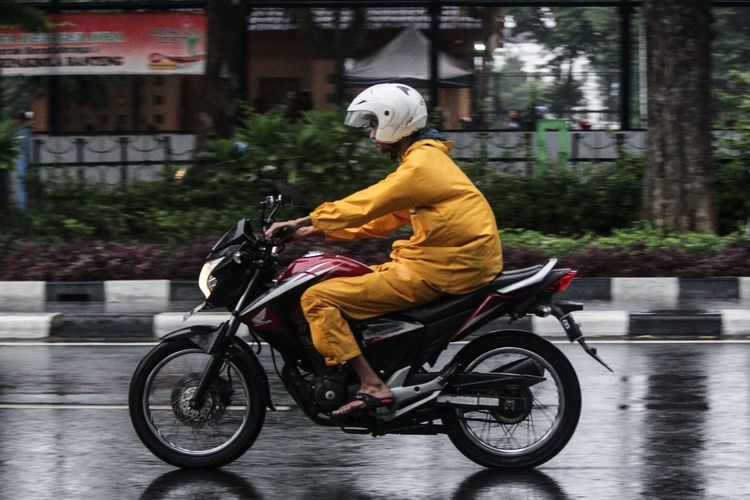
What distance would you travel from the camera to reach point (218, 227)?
39.2 feet

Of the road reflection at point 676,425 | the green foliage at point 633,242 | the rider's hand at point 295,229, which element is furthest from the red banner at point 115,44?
the rider's hand at point 295,229

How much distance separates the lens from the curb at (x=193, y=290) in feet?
33.7

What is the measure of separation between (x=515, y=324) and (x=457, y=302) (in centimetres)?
414

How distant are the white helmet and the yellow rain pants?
0.09 m

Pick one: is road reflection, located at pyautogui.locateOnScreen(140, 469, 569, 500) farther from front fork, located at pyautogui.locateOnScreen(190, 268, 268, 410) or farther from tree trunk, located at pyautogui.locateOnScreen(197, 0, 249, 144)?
tree trunk, located at pyautogui.locateOnScreen(197, 0, 249, 144)

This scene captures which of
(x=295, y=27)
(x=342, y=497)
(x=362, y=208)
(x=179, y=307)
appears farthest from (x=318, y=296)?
(x=295, y=27)

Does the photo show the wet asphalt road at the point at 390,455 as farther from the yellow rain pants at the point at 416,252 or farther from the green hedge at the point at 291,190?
the green hedge at the point at 291,190

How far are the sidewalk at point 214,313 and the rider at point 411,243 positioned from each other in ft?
13.0

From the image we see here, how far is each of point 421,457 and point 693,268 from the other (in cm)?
556

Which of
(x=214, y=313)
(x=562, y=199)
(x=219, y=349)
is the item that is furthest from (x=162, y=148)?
(x=219, y=349)

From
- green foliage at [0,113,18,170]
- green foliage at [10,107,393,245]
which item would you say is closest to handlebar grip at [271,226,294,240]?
green foliage at [10,107,393,245]

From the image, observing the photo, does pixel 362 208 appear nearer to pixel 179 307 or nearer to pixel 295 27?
pixel 179 307

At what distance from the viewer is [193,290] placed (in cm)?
1048

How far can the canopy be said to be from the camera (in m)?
16.8
